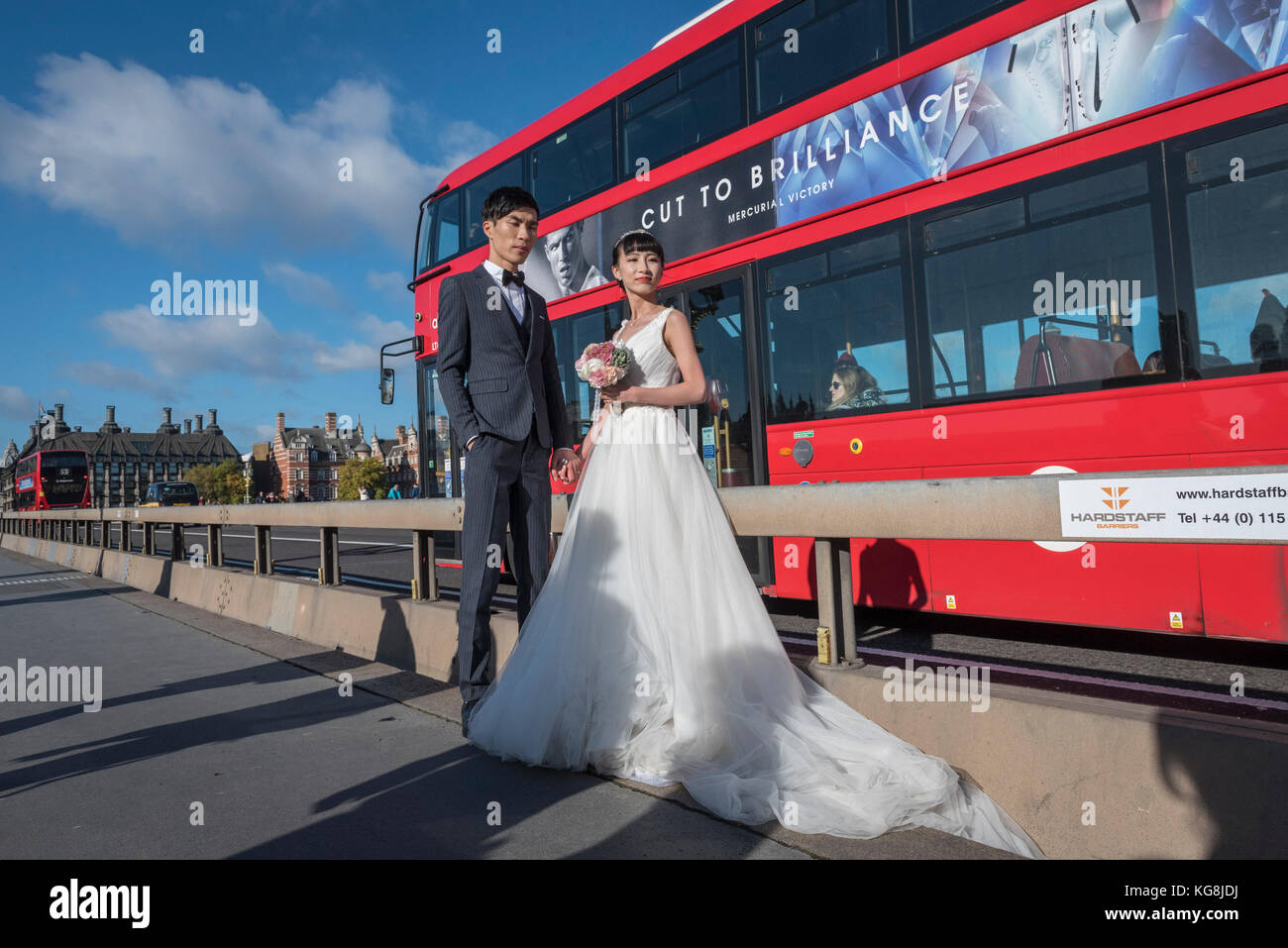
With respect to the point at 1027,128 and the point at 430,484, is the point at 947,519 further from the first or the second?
the point at 430,484

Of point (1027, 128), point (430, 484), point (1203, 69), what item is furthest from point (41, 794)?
point (430, 484)

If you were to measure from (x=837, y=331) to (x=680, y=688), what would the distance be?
3.89m

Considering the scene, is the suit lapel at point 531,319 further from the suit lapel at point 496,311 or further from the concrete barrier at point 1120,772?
the concrete barrier at point 1120,772

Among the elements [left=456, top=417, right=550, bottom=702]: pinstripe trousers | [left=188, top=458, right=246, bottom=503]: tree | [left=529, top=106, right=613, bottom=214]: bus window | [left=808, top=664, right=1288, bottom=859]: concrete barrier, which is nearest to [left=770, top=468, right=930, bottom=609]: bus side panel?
[left=456, top=417, right=550, bottom=702]: pinstripe trousers

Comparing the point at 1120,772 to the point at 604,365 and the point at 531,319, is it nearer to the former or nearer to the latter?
the point at 604,365

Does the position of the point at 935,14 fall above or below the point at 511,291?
above

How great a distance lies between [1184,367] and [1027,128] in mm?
1802

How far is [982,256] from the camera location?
539 cm

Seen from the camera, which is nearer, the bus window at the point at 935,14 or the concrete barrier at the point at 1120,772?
the concrete barrier at the point at 1120,772

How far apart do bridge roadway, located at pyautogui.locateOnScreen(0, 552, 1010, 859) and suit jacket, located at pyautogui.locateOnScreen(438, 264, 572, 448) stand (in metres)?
1.41

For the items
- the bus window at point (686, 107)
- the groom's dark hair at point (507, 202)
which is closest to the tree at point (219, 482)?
the bus window at point (686, 107)

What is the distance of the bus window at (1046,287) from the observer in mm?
4746

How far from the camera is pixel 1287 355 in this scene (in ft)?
13.8

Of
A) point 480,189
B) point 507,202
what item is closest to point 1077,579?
point 507,202
